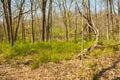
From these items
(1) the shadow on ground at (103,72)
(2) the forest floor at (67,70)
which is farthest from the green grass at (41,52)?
(1) the shadow on ground at (103,72)

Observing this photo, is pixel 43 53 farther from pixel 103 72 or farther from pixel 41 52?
pixel 103 72

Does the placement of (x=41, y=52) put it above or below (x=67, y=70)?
above

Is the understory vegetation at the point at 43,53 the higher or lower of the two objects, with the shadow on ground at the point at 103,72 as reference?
higher

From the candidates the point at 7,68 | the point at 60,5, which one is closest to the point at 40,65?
the point at 7,68

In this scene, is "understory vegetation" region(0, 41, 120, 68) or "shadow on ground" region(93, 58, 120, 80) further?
"understory vegetation" region(0, 41, 120, 68)

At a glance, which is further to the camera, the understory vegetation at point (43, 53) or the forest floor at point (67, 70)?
the understory vegetation at point (43, 53)

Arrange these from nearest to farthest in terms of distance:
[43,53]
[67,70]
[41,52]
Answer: [67,70] → [43,53] → [41,52]

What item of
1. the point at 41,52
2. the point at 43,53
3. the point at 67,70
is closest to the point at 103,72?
the point at 67,70

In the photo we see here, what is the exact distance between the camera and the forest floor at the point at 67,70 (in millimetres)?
7648

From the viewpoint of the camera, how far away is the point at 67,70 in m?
8.34

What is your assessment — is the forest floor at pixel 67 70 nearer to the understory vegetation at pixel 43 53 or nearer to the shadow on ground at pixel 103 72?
the shadow on ground at pixel 103 72

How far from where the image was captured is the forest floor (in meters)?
7.65

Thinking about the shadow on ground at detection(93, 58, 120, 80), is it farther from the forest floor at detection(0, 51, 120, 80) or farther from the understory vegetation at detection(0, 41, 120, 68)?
the understory vegetation at detection(0, 41, 120, 68)

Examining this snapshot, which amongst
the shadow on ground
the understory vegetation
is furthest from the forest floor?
the understory vegetation
